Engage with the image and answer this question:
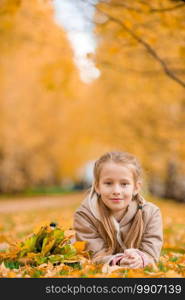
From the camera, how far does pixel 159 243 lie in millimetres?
3863

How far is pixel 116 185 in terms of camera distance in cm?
373

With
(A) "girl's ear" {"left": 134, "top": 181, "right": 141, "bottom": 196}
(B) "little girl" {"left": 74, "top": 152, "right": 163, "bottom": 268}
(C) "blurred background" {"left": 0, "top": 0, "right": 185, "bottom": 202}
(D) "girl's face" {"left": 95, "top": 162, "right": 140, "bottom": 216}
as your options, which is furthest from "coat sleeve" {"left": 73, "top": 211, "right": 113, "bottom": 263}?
(C) "blurred background" {"left": 0, "top": 0, "right": 185, "bottom": 202}

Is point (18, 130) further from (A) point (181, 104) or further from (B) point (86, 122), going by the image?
(A) point (181, 104)

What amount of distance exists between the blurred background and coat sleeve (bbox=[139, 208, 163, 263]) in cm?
439

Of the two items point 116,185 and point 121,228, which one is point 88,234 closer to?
point 121,228

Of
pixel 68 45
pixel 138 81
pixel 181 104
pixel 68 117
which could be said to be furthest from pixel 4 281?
pixel 68 117


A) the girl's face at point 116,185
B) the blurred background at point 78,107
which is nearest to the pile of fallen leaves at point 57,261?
the girl's face at point 116,185

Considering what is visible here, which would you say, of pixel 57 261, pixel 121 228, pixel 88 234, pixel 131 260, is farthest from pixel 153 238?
pixel 57 261

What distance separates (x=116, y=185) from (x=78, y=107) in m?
21.5

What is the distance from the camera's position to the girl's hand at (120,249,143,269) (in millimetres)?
3545

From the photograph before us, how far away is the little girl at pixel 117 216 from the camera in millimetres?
3742

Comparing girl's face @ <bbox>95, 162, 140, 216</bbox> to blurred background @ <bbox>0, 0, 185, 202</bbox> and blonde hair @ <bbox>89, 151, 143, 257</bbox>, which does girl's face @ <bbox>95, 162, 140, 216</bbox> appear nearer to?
blonde hair @ <bbox>89, 151, 143, 257</bbox>

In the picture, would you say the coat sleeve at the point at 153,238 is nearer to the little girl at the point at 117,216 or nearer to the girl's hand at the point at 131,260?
the little girl at the point at 117,216

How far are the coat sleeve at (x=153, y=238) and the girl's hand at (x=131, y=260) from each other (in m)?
0.20
